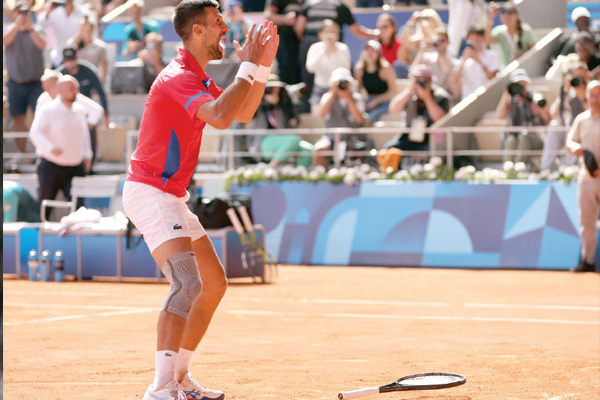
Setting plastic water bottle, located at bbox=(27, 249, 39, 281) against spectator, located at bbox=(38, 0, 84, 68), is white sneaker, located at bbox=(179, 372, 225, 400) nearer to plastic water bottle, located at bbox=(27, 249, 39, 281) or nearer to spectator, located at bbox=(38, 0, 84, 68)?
plastic water bottle, located at bbox=(27, 249, 39, 281)

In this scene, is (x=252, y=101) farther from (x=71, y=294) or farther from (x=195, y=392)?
(x=71, y=294)

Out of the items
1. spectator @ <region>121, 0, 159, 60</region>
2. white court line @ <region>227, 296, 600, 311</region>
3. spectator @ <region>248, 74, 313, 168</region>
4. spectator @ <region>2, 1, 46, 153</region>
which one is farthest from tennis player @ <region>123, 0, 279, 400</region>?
spectator @ <region>121, 0, 159, 60</region>

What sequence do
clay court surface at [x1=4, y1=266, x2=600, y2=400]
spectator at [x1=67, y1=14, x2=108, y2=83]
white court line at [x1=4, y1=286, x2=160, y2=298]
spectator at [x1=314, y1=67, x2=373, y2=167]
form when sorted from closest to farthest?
clay court surface at [x1=4, y1=266, x2=600, y2=400], white court line at [x1=4, y1=286, x2=160, y2=298], spectator at [x1=314, y1=67, x2=373, y2=167], spectator at [x1=67, y1=14, x2=108, y2=83]

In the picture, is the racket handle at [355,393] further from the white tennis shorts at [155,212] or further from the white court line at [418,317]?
the white court line at [418,317]

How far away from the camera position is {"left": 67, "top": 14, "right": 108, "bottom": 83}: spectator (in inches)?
774

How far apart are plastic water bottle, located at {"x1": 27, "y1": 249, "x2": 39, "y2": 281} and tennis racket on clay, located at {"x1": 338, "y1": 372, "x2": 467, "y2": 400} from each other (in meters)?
9.57

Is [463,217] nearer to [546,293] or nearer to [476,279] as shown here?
[476,279]

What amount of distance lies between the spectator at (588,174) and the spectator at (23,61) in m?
9.67

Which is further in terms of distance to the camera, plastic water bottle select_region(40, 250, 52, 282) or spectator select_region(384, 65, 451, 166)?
spectator select_region(384, 65, 451, 166)

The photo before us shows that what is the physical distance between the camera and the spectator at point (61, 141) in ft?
49.6

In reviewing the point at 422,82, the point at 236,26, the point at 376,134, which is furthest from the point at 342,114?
the point at 236,26

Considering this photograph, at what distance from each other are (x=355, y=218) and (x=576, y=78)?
379 cm

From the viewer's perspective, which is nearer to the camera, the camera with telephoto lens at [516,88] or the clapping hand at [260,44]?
the clapping hand at [260,44]

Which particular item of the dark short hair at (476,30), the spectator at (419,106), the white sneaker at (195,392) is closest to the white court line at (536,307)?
the spectator at (419,106)
